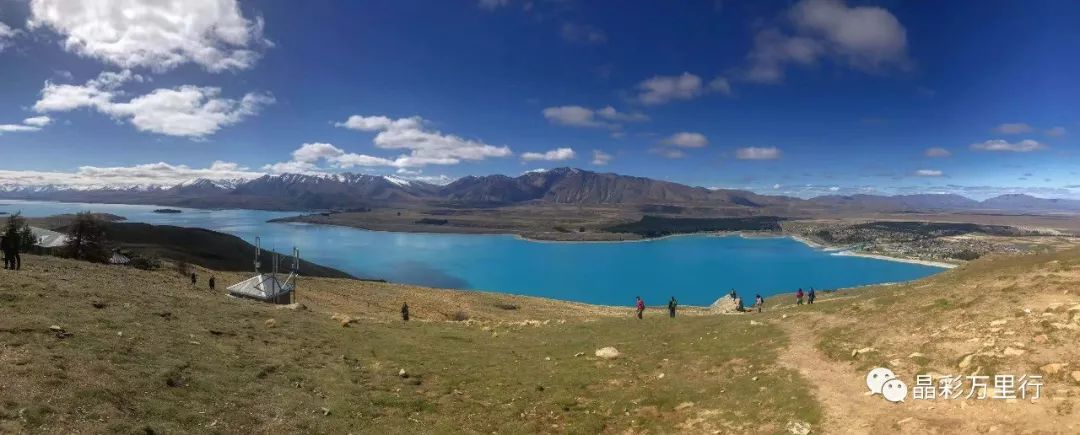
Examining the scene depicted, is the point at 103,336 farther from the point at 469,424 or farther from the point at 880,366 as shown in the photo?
the point at 880,366

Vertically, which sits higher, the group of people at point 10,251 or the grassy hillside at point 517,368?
the group of people at point 10,251

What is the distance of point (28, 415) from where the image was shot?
38.6 feet

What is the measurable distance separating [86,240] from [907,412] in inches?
3141

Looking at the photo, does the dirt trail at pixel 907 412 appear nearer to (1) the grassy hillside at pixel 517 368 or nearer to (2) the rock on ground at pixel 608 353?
(1) the grassy hillside at pixel 517 368

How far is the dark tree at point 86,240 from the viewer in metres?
58.8

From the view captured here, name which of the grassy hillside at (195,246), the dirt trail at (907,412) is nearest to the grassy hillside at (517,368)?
the dirt trail at (907,412)

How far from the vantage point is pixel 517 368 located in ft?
77.9

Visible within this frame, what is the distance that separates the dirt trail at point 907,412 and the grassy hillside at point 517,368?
0.20 ft

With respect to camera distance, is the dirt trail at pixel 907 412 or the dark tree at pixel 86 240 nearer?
the dirt trail at pixel 907 412

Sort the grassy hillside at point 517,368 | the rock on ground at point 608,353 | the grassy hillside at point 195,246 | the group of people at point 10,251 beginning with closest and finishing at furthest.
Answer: the grassy hillside at point 517,368, the rock on ground at point 608,353, the group of people at point 10,251, the grassy hillside at point 195,246

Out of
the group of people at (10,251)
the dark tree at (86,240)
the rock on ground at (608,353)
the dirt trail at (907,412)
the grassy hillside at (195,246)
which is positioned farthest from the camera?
the grassy hillside at (195,246)

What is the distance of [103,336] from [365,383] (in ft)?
31.0

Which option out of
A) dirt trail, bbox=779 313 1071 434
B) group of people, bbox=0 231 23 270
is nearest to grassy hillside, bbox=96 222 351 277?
group of people, bbox=0 231 23 270

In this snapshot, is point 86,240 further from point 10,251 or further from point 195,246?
point 195,246
